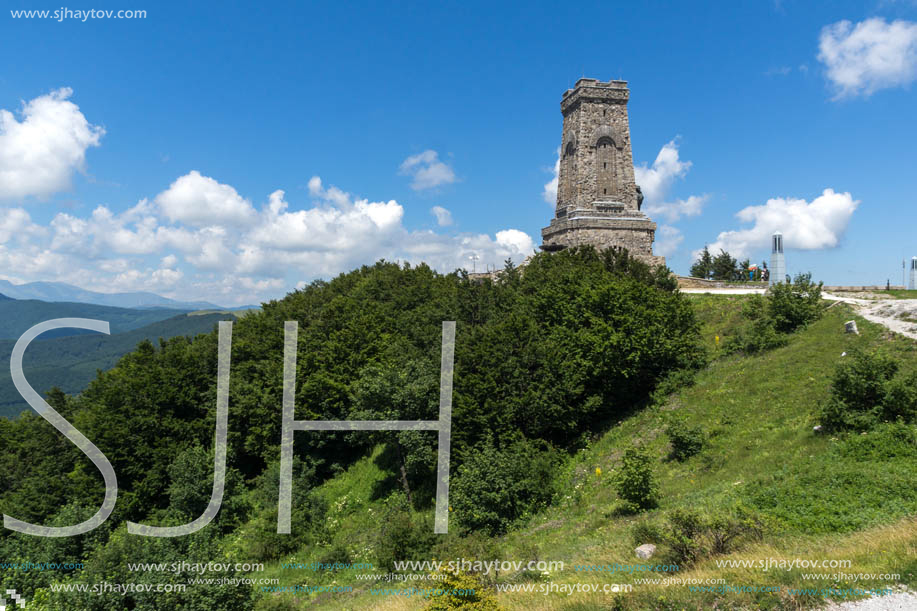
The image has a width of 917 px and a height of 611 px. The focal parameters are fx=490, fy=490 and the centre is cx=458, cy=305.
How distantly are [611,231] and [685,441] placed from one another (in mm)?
26289

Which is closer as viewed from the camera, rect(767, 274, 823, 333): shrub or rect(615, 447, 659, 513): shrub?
rect(615, 447, 659, 513): shrub

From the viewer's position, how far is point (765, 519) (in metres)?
11.2

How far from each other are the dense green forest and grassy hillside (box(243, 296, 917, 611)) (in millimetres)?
1454

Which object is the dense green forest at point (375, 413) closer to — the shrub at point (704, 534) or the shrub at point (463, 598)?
the shrub at point (463, 598)

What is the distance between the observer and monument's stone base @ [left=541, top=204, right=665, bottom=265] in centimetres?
4128

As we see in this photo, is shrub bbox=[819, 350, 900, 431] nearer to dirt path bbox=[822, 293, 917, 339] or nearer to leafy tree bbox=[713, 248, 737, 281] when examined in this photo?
dirt path bbox=[822, 293, 917, 339]

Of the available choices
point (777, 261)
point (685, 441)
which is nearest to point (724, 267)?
point (777, 261)

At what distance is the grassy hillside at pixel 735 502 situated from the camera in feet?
29.9

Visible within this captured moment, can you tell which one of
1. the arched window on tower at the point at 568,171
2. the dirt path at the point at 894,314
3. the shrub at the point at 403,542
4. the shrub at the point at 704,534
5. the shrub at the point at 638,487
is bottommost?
the shrub at the point at 403,542

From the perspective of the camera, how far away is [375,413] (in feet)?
80.1

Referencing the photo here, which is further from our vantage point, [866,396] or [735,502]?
[866,396]

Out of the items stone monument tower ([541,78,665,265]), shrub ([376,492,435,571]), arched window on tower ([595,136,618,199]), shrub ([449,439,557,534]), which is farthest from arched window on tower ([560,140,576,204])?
shrub ([376,492,435,571])

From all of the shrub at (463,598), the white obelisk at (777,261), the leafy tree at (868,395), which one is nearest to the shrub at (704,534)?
the shrub at (463,598)

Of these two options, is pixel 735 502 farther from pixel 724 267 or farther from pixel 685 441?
pixel 724 267
